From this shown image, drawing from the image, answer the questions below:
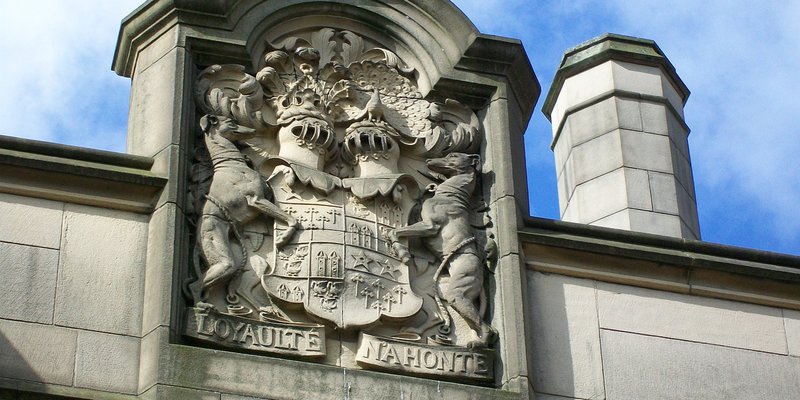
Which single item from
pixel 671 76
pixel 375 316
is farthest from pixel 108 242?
pixel 671 76

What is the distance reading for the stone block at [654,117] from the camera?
19766mm

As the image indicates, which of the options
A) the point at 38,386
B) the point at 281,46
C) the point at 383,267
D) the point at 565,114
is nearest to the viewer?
the point at 38,386

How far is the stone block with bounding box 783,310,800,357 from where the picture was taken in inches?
703

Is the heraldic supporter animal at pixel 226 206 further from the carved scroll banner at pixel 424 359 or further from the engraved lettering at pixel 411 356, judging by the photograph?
the engraved lettering at pixel 411 356

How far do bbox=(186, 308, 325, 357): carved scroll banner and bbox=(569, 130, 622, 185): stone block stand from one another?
4.18 m

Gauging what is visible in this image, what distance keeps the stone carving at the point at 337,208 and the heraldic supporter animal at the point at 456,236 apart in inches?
0.4

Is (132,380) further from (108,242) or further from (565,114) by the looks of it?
(565,114)

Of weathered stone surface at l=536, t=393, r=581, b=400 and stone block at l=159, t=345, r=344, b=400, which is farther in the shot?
weathered stone surface at l=536, t=393, r=581, b=400

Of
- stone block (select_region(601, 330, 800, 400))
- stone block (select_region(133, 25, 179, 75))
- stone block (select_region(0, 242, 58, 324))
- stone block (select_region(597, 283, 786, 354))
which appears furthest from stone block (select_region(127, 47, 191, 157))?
stone block (select_region(601, 330, 800, 400))

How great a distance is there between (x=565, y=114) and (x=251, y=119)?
12.6 feet

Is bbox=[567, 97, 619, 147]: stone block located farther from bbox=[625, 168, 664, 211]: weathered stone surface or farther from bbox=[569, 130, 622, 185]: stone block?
bbox=[625, 168, 664, 211]: weathered stone surface

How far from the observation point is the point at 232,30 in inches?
701

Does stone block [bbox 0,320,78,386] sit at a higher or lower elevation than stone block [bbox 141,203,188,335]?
lower

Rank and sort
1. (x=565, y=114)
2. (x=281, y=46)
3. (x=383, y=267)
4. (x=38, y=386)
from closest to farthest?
(x=38, y=386), (x=383, y=267), (x=281, y=46), (x=565, y=114)
